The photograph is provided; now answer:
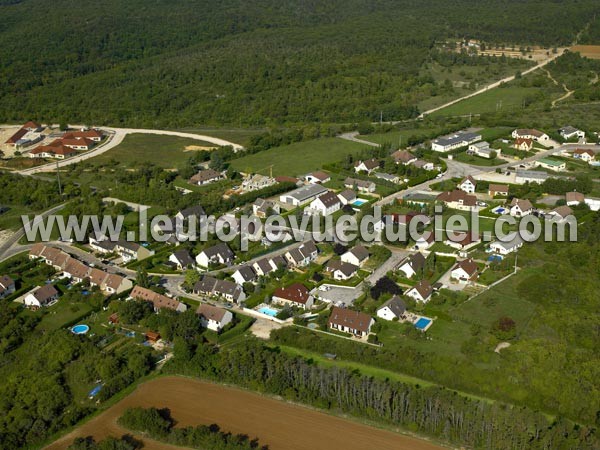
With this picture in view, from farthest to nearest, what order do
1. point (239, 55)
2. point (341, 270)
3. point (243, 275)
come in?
point (239, 55), point (341, 270), point (243, 275)

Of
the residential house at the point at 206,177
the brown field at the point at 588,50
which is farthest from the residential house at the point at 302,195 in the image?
the brown field at the point at 588,50

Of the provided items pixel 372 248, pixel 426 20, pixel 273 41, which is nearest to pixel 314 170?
pixel 372 248

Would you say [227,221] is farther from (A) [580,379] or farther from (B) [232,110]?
(B) [232,110]

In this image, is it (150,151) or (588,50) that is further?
(588,50)

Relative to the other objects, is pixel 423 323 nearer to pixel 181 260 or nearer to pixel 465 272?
pixel 465 272

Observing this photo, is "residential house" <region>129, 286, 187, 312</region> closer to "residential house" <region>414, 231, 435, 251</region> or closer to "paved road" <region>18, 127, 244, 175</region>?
"residential house" <region>414, 231, 435, 251</region>

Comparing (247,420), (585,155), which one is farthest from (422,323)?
(585,155)

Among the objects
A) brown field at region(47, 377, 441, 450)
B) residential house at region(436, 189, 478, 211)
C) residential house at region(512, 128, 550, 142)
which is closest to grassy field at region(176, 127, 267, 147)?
residential house at region(436, 189, 478, 211)
